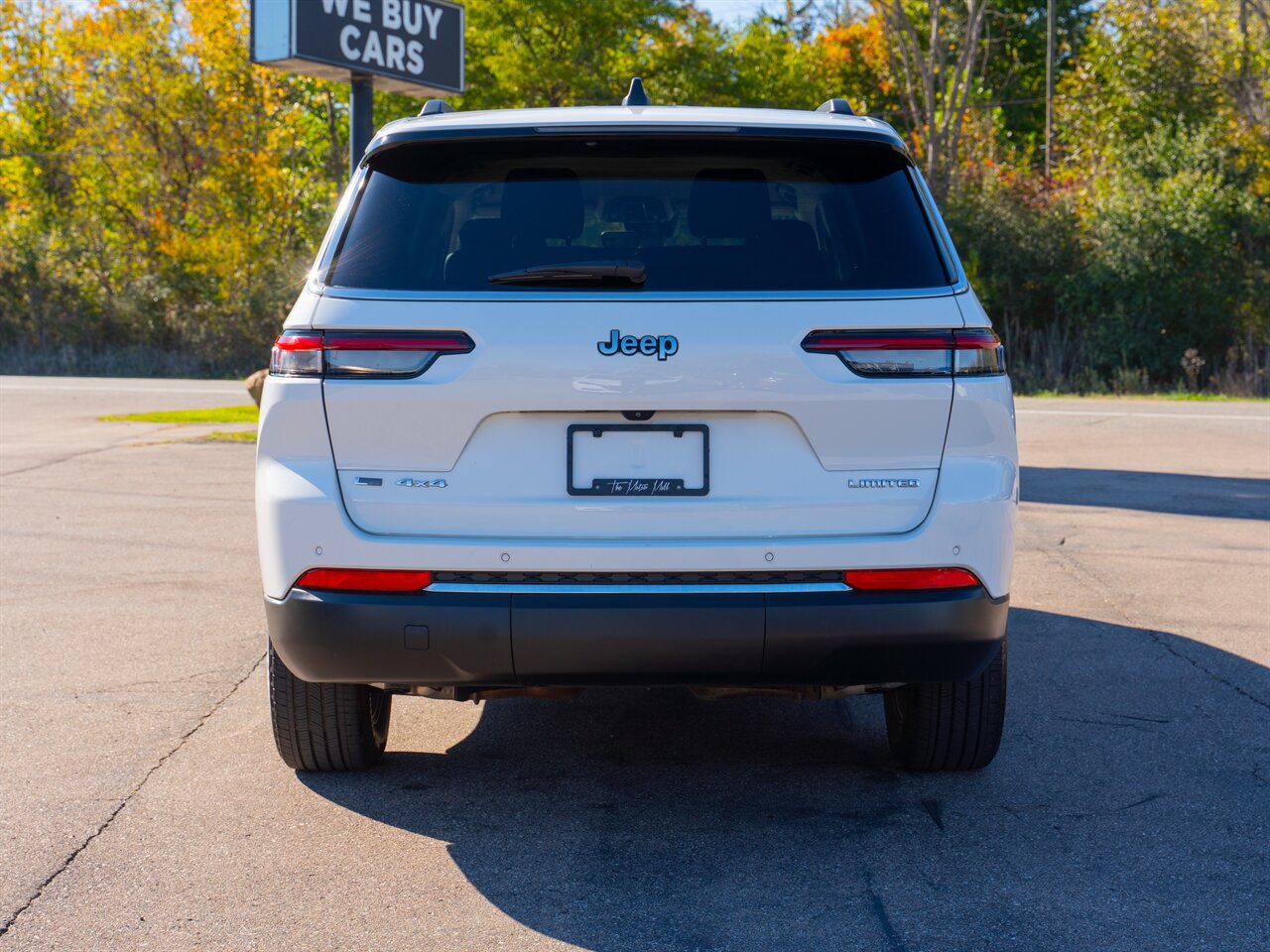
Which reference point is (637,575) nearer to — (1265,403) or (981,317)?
(981,317)

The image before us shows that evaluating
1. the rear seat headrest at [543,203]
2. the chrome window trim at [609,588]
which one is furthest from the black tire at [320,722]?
the rear seat headrest at [543,203]

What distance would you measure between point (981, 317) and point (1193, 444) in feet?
37.8

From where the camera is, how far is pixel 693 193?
384cm

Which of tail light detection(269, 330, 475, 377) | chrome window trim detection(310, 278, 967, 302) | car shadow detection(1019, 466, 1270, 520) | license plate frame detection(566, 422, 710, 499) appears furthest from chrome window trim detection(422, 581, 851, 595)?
car shadow detection(1019, 466, 1270, 520)

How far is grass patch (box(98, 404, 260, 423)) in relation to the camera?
17.2 meters

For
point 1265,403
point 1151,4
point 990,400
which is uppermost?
point 1151,4

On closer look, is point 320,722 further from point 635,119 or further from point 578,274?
point 635,119

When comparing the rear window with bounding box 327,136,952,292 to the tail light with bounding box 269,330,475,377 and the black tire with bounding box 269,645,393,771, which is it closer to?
the tail light with bounding box 269,330,475,377

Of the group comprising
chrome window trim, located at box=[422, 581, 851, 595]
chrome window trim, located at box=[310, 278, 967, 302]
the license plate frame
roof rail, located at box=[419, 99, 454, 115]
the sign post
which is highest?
the sign post

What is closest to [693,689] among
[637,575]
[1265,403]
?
[637,575]

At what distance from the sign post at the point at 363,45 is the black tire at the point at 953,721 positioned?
9.18m

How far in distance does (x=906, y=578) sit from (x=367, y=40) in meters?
11.2

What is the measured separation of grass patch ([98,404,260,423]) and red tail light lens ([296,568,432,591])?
13672mm

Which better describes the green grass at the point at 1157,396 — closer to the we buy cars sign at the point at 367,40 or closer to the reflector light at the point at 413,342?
the we buy cars sign at the point at 367,40
